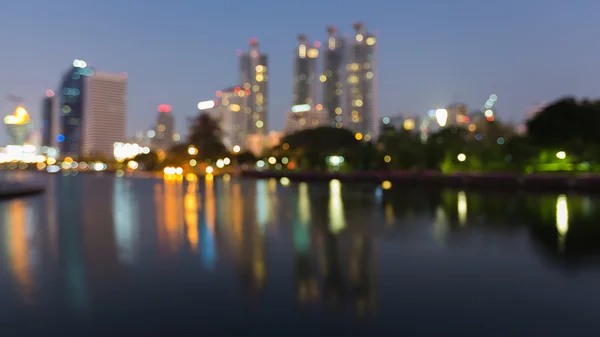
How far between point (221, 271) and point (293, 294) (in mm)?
1638

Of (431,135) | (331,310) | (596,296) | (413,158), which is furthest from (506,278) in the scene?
(431,135)

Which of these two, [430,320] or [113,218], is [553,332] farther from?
[113,218]

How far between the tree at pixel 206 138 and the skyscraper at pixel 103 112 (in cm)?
9544

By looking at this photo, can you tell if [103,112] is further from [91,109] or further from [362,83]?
[362,83]

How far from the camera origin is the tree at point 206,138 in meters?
86.5

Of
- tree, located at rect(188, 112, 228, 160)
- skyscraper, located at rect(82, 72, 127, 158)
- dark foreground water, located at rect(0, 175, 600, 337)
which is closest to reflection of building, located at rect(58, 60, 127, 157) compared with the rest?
skyscraper, located at rect(82, 72, 127, 158)

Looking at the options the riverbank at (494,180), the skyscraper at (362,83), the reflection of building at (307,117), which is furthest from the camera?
the skyscraper at (362,83)

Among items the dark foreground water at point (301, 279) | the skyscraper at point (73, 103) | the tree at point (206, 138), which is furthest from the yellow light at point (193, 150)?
the skyscraper at point (73, 103)

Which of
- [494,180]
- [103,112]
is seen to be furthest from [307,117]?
[494,180]

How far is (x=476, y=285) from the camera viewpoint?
623 centimetres

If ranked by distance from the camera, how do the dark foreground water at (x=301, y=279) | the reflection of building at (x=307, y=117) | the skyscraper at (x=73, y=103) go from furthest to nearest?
1. the reflection of building at (x=307, y=117)
2. the skyscraper at (x=73, y=103)
3. the dark foreground water at (x=301, y=279)

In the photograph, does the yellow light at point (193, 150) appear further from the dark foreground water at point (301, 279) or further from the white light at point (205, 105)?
the white light at point (205, 105)

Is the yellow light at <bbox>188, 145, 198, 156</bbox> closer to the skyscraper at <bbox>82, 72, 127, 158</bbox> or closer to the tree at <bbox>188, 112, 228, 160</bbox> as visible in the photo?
the tree at <bbox>188, 112, 228, 160</bbox>

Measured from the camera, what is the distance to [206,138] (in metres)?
88.1
